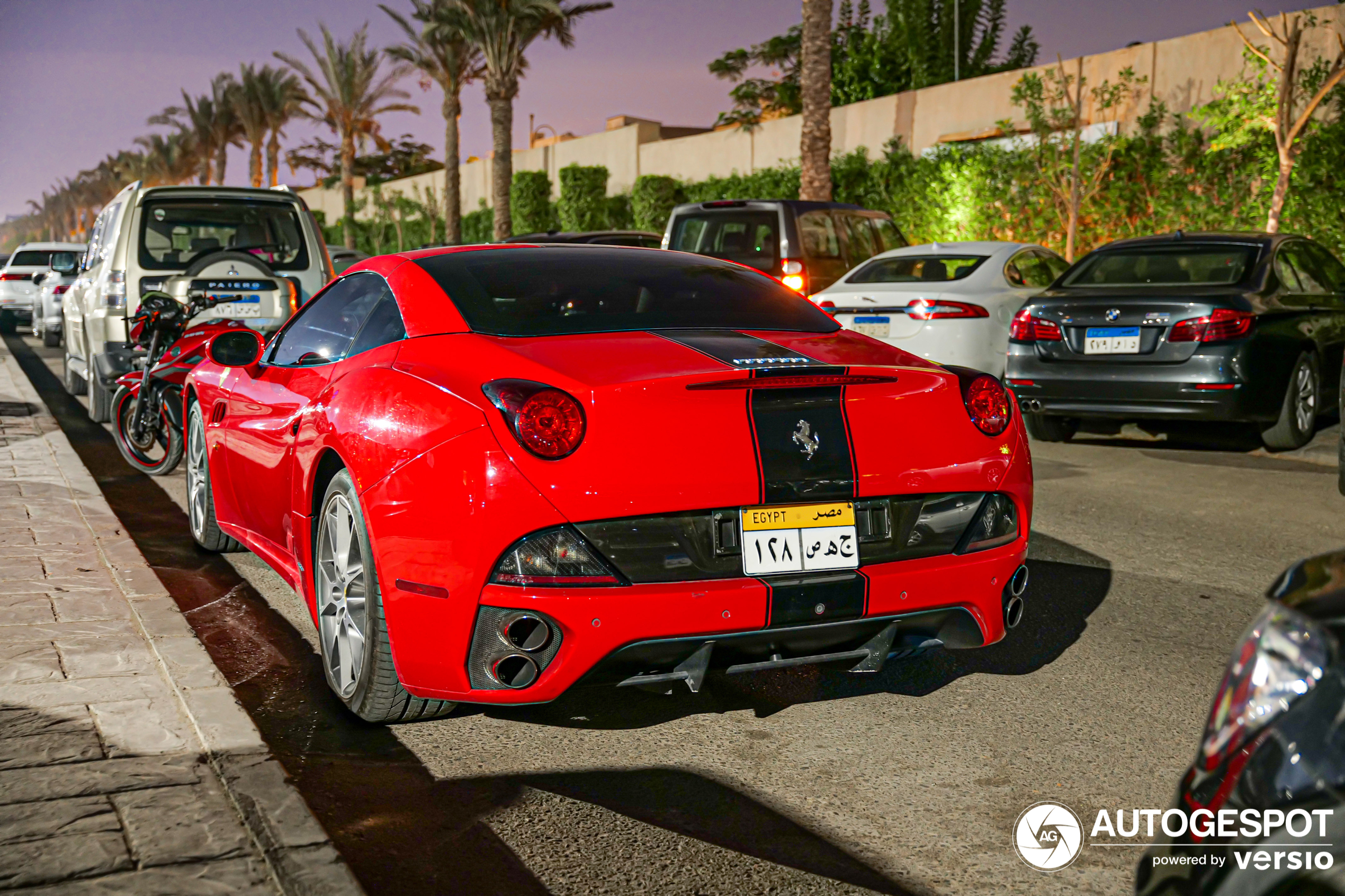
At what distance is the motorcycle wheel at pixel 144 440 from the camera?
336 inches

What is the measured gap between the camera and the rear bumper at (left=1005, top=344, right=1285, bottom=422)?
348 inches

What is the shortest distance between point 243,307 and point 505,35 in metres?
26.3

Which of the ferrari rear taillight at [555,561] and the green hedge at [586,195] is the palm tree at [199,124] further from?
the ferrari rear taillight at [555,561]

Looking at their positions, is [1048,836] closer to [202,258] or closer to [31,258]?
[202,258]

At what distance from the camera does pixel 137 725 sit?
3.69 meters

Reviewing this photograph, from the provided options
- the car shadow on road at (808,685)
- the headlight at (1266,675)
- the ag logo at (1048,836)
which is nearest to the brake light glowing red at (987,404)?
the car shadow on road at (808,685)

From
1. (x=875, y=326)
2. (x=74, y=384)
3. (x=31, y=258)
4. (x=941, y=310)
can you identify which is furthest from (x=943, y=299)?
(x=31, y=258)

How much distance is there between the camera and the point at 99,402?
11.6 metres

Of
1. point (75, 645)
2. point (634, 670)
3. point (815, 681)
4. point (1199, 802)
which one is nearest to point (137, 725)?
point (75, 645)

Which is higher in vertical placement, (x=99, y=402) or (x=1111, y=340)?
(x=1111, y=340)

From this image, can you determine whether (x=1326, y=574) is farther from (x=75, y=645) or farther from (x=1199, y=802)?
(x=75, y=645)

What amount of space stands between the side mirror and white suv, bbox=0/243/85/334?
23.9 meters

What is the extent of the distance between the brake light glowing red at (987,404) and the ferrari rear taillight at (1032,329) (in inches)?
232

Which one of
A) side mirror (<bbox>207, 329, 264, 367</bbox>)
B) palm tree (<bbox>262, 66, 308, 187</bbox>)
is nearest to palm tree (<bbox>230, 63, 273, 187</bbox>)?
palm tree (<bbox>262, 66, 308, 187</bbox>)
